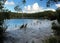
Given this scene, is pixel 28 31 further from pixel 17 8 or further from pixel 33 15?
pixel 17 8

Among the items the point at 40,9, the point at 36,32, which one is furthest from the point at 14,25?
the point at 40,9

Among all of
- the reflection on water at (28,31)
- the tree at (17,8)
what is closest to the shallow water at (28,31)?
the reflection on water at (28,31)

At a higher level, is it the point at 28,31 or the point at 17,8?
the point at 17,8

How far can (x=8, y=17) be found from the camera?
1.91m

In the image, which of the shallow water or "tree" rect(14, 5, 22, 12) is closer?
the shallow water

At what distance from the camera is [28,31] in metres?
1.85

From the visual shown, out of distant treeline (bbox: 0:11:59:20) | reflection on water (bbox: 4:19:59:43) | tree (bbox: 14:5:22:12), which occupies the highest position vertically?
tree (bbox: 14:5:22:12)

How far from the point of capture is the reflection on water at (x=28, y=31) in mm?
1801

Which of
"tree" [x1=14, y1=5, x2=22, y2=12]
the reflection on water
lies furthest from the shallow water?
"tree" [x1=14, y1=5, x2=22, y2=12]

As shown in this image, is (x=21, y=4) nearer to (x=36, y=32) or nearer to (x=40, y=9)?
(x=40, y=9)

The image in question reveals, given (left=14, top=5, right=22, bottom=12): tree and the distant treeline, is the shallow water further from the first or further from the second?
(left=14, top=5, right=22, bottom=12): tree

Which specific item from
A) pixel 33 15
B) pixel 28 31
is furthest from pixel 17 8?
pixel 28 31

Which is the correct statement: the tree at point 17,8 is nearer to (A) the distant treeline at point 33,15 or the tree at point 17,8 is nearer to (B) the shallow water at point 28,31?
(A) the distant treeline at point 33,15

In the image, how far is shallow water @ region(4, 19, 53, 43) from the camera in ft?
5.91
